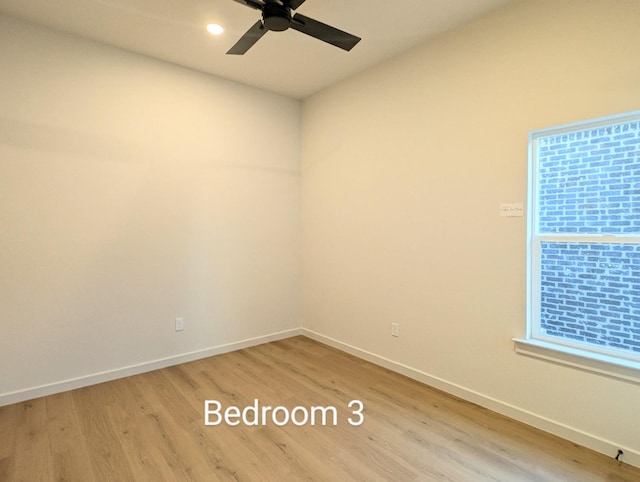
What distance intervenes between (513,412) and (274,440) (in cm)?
165

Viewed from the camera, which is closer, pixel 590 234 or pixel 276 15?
pixel 276 15

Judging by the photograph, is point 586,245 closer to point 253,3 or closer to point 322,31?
point 322,31

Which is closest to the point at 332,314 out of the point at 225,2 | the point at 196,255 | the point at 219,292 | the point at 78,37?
the point at 219,292

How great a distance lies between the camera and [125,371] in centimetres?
300

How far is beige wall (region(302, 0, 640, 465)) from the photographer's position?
6.56 ft

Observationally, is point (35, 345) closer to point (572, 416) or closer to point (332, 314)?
point (332, 314)

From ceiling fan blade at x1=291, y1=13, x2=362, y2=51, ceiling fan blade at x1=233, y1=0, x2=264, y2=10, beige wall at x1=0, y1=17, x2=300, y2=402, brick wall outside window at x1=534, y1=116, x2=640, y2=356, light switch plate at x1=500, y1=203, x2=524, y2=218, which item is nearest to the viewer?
ceiling fan blade at x1=233, y1=0, x2=264, y2=10

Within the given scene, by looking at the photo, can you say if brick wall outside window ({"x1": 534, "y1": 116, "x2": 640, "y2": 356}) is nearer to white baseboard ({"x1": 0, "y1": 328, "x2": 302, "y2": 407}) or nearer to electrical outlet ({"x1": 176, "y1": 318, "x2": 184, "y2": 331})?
white baseboard ({"x1": 0, "y1": 328, "x2": 302, "y2": 407})

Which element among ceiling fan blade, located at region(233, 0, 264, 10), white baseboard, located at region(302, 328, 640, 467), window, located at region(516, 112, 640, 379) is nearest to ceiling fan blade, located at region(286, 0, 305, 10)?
ceiling fan blade, located at region(233, 0, 264, 10)

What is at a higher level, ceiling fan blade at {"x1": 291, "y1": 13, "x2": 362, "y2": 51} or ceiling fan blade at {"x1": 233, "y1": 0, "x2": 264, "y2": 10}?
ceiling fan blade at {"x1": 233, "y1": 0, "x2": 264, "y2": 10}

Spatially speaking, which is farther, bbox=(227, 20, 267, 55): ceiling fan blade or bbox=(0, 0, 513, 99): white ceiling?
bbox=(0, 0, 513, 99): white ceiling

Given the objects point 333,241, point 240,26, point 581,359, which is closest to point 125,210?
point 240,26

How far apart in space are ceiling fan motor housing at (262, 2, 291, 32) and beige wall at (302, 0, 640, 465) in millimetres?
1477

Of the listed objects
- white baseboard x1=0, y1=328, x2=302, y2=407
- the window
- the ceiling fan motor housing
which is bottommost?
white baseboard x1=0, y1=328, x2=302, y2=407
